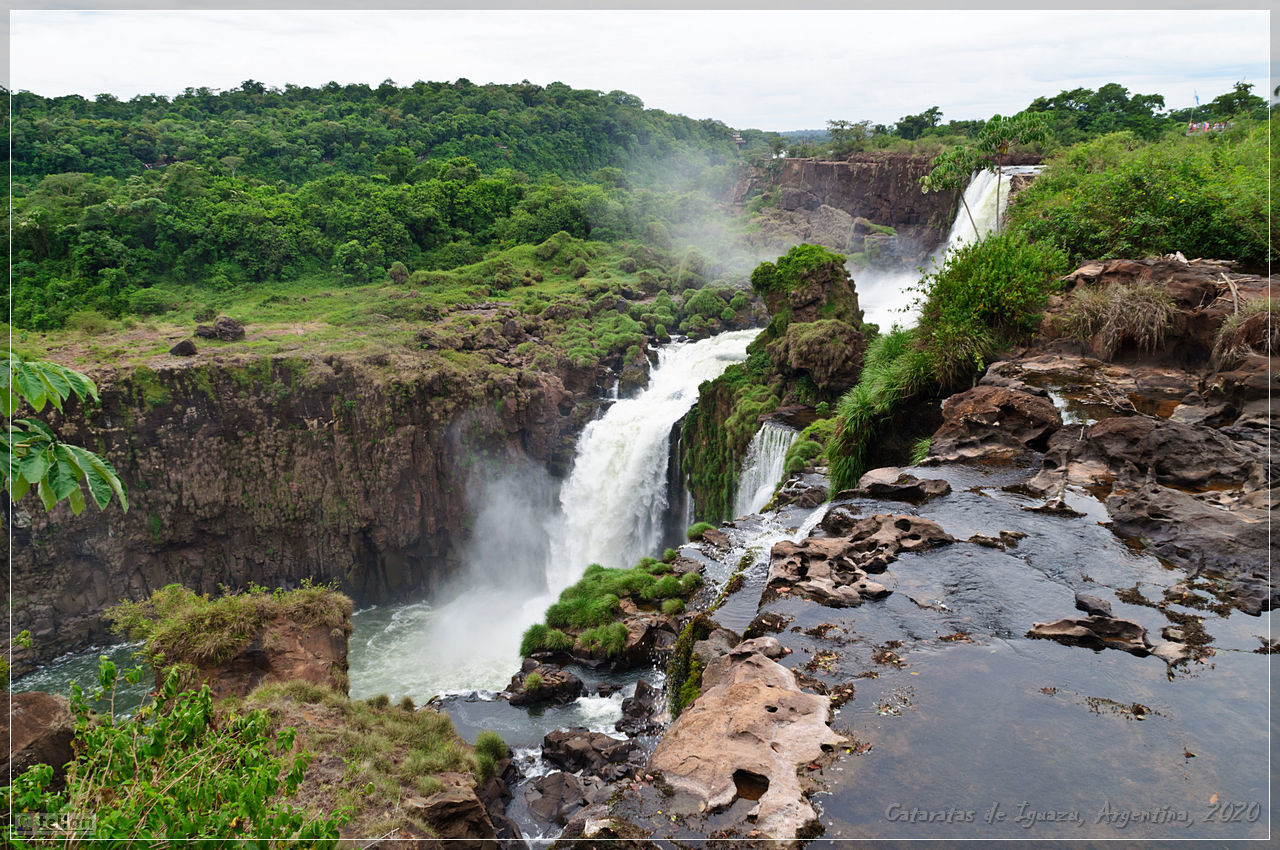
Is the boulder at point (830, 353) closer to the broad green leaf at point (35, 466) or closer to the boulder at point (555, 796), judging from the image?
the boulder at point (555, 796)

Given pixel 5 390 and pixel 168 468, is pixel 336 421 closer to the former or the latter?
pixel 168 468

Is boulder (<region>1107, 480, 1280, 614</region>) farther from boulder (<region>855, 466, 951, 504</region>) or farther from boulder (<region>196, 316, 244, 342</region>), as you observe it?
boulder (<region>196, 316, 244, 342</region>)

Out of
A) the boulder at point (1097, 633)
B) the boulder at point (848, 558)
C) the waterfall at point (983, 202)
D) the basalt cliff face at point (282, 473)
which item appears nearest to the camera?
the boulder at point (1097, 633)

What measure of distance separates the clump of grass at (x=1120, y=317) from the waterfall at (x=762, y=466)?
7848 millimetres

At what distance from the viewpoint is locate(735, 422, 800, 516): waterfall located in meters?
19.4

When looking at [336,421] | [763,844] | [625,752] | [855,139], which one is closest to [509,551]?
[336,421]

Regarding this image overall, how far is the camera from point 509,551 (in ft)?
101

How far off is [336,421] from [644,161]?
56574mm

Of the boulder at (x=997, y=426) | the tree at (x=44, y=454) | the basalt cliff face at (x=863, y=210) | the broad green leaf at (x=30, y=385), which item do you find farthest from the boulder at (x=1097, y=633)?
the basalt cliff face at (x=863, y=210)

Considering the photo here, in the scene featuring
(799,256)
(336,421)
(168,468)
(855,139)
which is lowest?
(168,468)

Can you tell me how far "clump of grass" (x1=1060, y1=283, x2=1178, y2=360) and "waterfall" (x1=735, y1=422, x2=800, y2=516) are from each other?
25.7 feet

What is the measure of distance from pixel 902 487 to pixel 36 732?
10375 mm

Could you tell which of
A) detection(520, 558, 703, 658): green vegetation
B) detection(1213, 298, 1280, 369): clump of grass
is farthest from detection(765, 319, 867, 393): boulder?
detection(1213, 298, 1280, 369): clump of grass

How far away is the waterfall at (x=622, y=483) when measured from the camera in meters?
26.9
